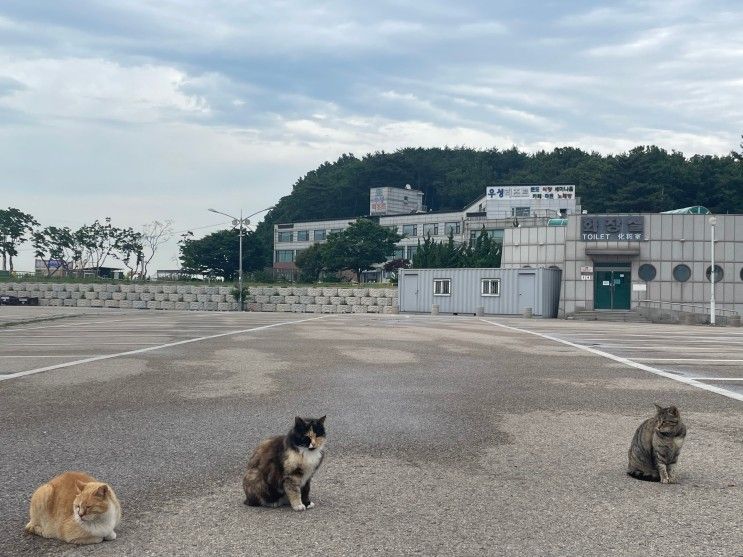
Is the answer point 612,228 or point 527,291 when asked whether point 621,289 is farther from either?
point 527,291

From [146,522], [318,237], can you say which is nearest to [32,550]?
[146,522]

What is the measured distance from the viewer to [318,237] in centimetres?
12188

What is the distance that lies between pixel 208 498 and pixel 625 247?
4689cm

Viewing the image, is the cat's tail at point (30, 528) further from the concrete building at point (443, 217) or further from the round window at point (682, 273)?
the concrete building at point (443, 217)

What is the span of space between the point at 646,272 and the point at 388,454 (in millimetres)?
45282

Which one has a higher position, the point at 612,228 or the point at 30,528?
the point at 612,228

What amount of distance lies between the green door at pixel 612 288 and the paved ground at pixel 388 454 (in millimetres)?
34599

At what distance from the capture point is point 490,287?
52.8 metres

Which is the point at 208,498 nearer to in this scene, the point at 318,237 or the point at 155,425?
the point at 155,425

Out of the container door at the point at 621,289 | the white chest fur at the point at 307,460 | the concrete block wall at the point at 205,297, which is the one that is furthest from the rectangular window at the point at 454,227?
the white chest fur at the point at 307,460

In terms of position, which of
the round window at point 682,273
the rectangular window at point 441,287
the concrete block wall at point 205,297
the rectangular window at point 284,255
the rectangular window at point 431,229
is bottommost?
the concrete block wall at point 205,297

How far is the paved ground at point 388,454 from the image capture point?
5.27 meters

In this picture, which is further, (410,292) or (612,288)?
(410,292)

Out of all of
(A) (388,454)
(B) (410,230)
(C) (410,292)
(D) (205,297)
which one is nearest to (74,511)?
(A) (388,454)
